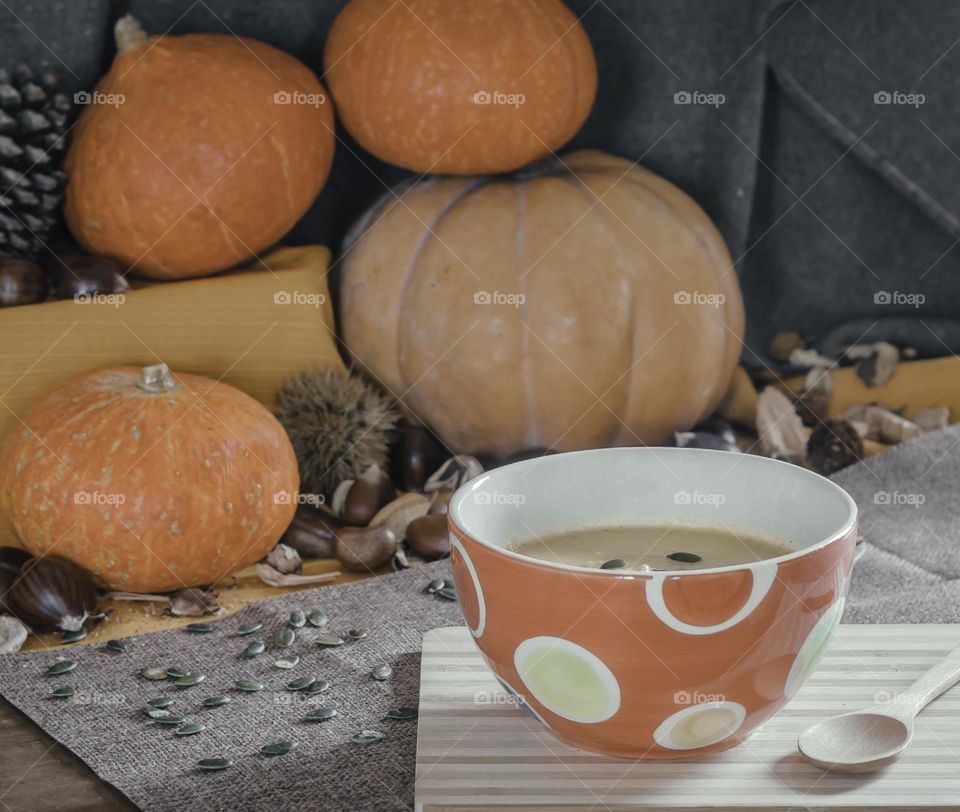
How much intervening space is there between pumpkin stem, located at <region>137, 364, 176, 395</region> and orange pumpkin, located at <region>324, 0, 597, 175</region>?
17.1 inches

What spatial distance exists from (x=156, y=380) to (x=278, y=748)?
0.49 m

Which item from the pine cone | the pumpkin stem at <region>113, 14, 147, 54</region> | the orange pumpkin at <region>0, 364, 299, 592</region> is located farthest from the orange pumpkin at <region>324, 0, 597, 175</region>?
the orange pumpkin at <region>0, 364, 299, 592</region>

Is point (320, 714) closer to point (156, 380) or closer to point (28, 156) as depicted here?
point (156, 380)

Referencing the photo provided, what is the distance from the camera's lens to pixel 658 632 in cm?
54

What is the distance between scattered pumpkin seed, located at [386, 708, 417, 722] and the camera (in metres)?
0.72

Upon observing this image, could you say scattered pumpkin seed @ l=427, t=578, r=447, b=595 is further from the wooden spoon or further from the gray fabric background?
the gray fabric background

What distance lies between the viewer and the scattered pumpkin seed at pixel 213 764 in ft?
2.17

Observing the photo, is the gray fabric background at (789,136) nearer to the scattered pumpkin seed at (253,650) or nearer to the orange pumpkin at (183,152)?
the orange pumpkin at (183,152)

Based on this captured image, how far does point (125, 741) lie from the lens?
0.71 metres

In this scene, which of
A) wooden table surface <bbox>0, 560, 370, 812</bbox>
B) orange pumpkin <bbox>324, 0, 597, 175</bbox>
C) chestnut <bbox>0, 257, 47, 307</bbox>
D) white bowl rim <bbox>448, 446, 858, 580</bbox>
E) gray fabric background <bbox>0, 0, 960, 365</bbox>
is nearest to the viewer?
white bowl rim <bbox>448, 446, 858, 580</bbox>

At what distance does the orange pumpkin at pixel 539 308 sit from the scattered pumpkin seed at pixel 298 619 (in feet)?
1.65

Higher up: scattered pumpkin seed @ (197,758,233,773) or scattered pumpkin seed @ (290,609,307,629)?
scattered pumpkin seed @ (197,758,233,773)

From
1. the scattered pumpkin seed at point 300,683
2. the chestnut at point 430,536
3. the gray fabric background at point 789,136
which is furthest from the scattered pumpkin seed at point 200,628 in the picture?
the gray fabric background at point 789,136

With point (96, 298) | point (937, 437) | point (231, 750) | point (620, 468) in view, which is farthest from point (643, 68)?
point (231, 750)
